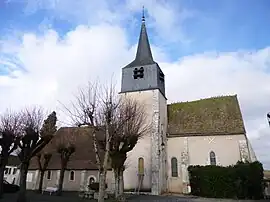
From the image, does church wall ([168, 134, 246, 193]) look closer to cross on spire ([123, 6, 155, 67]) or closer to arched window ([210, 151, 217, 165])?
arched window ([210, 151, 217, 165])

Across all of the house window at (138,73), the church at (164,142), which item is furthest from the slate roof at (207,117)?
the house window at (138,73)

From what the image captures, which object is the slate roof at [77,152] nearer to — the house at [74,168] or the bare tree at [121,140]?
the house at [74,168]

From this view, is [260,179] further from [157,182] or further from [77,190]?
[77,190]

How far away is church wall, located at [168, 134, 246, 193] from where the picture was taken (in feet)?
81.3

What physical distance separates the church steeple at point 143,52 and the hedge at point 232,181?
13.9 meters

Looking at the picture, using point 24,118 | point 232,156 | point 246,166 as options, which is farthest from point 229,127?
point 24,118

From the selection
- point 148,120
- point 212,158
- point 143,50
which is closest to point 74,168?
point 148,120

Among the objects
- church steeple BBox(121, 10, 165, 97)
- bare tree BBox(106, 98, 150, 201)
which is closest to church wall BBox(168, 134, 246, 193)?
church steeple BBox(121, 10, 165, 97)

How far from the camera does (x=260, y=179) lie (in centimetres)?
2050

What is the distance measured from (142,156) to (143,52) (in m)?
12.8

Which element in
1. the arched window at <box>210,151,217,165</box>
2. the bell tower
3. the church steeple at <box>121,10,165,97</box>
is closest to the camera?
the bell tower

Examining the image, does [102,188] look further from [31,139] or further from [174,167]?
[174,167]

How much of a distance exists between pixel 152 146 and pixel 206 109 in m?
8.28

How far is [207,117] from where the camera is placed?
92.0 ft
